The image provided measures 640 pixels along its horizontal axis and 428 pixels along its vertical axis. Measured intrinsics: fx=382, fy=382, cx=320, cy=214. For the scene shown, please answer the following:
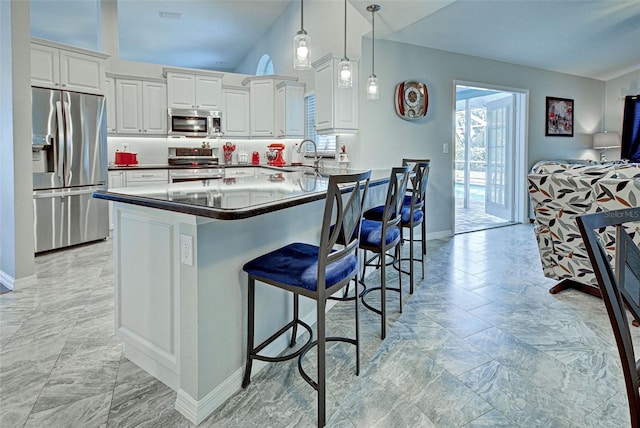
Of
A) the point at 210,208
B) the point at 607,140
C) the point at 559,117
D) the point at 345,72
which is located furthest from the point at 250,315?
the point at 607,140

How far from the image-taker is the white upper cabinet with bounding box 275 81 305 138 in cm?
640

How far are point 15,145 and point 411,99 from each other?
4161 millimetres

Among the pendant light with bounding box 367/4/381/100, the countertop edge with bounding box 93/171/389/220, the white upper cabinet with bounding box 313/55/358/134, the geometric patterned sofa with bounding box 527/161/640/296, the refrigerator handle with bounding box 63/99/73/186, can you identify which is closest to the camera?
the countertop edge with bounding box 93/171/389/220

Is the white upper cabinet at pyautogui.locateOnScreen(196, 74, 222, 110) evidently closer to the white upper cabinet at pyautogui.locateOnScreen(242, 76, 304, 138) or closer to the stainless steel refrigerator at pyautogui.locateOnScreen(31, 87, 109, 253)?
the white upper cabinet at pyautogui.locateOnScreen(242, 76, 304, 138)

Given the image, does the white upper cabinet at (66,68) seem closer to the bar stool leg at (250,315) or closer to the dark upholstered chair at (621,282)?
the bar stool leg at (250,315)

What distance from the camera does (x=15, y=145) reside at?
310 centimetres

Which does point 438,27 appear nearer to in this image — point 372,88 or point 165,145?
point 372,88

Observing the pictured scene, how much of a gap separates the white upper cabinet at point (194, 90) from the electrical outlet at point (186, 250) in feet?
17.4


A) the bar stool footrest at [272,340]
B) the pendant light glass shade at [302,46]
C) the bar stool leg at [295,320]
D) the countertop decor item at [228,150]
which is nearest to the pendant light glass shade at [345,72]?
the pendant light glass shade at [302,46]

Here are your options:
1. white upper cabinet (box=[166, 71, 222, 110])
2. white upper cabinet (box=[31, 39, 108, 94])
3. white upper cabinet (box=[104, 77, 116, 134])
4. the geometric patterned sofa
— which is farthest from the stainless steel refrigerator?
the geometric patterned sofa

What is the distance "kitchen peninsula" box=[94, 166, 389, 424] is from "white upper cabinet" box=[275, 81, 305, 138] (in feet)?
15.2

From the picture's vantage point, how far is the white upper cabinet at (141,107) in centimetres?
585

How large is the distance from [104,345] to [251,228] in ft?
4.00

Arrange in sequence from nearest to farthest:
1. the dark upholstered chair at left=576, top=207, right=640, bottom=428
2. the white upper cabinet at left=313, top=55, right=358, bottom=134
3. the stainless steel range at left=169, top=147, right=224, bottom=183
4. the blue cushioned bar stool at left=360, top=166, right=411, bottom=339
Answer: the dark upholstered chair at left=576, top=207, right=640, bottom=428
the blue cushioned bar stool at left=360, top=166, right=411, bottom=339
the white upper cabinet at left=313, top=55, right=358, bottom=134
the stainless steel range at left=169, top=147, right=224, bottom=183
